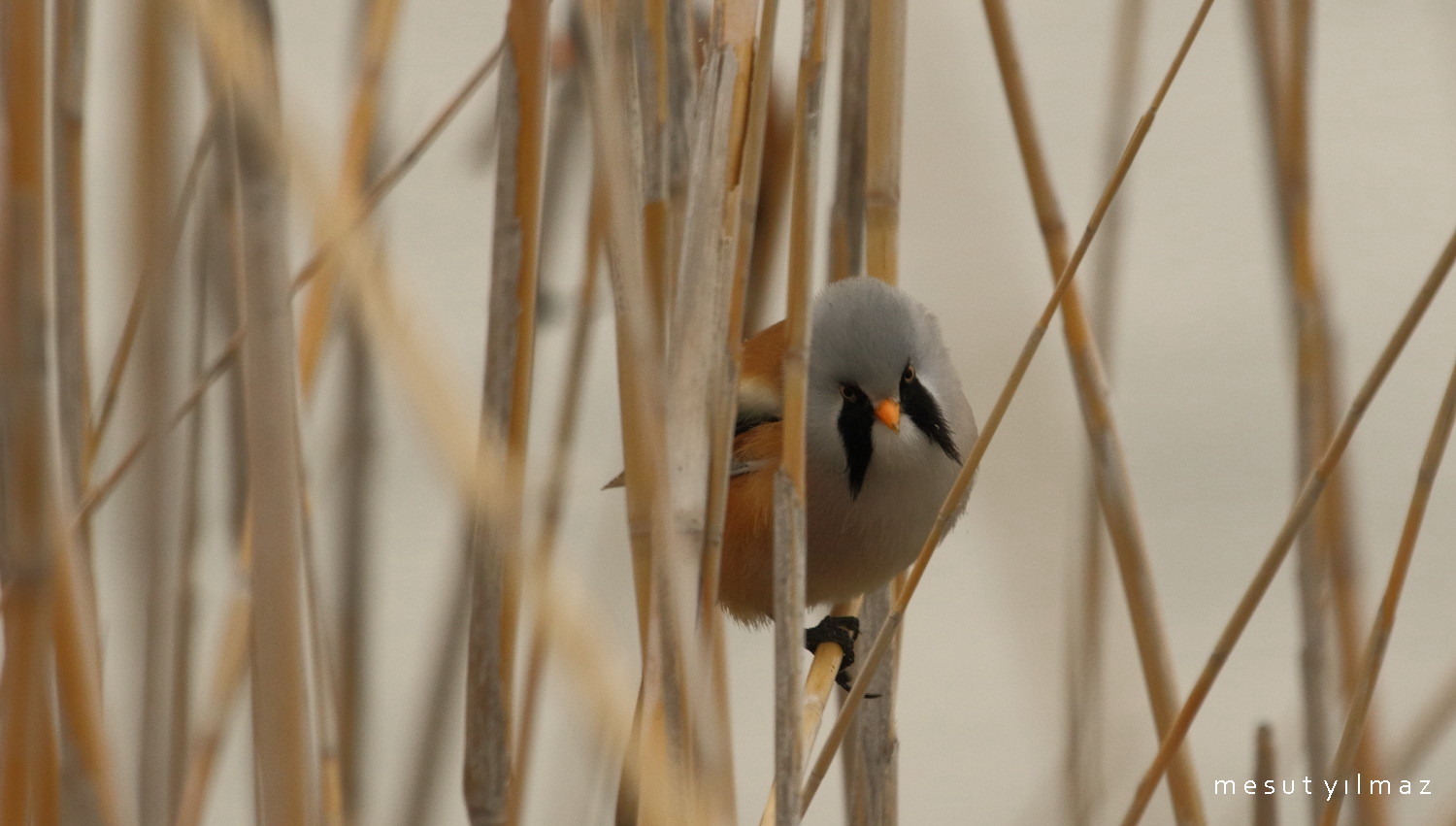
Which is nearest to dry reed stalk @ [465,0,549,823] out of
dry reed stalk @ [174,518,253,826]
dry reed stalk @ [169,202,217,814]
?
dry reed stalk @ [174,518,253,826]

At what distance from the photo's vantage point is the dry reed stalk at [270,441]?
76 centimetres

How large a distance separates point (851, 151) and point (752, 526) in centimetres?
48

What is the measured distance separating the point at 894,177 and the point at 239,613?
2.38 ft

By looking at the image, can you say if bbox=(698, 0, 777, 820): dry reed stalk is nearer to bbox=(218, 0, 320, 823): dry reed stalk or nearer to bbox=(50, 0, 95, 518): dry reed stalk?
bbox=(218, 0, 320, 823): dry reed stalk

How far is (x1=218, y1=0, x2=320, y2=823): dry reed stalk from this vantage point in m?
0.76

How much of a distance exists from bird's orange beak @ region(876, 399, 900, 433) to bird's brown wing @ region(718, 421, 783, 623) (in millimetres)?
165

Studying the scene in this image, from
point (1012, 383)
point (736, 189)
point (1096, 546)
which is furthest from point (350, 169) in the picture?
point (1096, 546)

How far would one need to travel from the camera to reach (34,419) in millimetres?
835

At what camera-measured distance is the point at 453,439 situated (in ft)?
2.99

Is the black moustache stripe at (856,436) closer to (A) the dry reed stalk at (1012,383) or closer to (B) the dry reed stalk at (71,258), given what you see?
(A) the dry reed stalk at (1012,383)

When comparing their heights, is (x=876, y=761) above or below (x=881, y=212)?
below

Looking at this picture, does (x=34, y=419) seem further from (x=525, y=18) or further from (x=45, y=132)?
(x=525, y=18)

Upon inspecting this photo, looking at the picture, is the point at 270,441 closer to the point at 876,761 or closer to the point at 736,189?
the point at 736,189

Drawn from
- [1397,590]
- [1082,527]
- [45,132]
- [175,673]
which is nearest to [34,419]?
[45,132]
